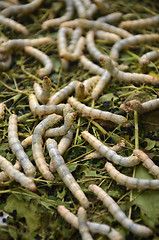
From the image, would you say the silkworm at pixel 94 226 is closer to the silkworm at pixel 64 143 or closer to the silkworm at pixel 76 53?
the silkworm at pixel 64 143

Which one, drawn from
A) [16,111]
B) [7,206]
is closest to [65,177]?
[7,206]

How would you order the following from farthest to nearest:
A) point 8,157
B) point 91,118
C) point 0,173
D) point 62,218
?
point 91,118 < point 8,157 < point 0,173 < point 62,218

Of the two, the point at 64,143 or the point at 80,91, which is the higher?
the point at 80,91

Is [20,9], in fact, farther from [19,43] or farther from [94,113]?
[94,113]

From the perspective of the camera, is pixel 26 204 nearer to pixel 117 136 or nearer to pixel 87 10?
pixel 117 136

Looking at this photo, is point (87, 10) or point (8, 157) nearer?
point (8, 157)

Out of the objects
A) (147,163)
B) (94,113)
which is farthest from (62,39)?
(147,163)

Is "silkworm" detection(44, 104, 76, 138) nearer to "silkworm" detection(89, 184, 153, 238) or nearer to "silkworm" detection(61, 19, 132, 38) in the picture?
"silkworm" detection(89, 184, 153, 238)

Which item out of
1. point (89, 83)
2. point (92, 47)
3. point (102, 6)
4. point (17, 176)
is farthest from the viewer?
point (102, 6)
